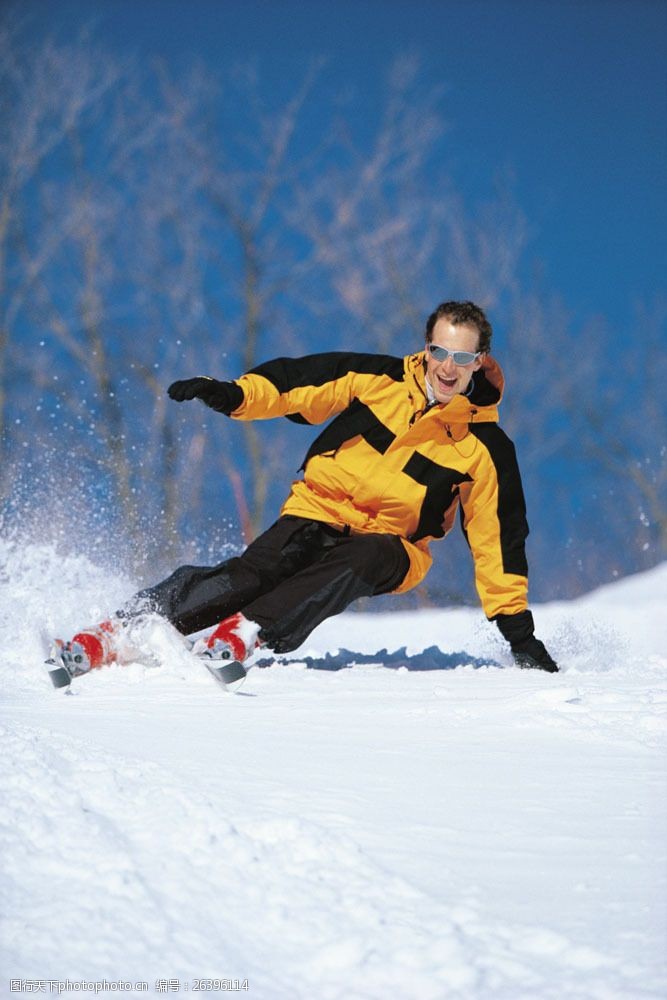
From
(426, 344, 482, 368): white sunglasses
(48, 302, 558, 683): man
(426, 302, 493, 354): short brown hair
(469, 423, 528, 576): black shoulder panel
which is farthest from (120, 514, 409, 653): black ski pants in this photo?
(426, 302, 493, 354): short brown hair

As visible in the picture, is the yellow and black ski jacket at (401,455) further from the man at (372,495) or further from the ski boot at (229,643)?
the ski boot at (229,643)

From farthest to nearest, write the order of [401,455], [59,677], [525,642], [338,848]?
[525,642] < [401,455] < [59,677] < [338,848]

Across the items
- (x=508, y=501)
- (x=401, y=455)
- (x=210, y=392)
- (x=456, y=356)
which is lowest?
→ (x=508, y=501)

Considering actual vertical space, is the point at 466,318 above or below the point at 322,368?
above

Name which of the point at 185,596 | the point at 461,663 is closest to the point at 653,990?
the point at 185,596

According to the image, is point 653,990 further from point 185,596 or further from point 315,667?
point 315,667

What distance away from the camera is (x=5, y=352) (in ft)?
37.3

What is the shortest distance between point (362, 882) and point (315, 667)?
2786mm

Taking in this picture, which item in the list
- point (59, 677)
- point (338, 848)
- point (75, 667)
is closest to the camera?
point (338, 848)

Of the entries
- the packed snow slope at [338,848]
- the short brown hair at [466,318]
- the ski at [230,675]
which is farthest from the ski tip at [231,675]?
the short brown hair at [466,318]

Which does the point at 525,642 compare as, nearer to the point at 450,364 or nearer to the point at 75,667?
the point at 450,364

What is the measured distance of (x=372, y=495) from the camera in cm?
381

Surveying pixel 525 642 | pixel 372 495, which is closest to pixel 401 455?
pixel 372 495

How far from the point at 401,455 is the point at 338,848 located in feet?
7.93
